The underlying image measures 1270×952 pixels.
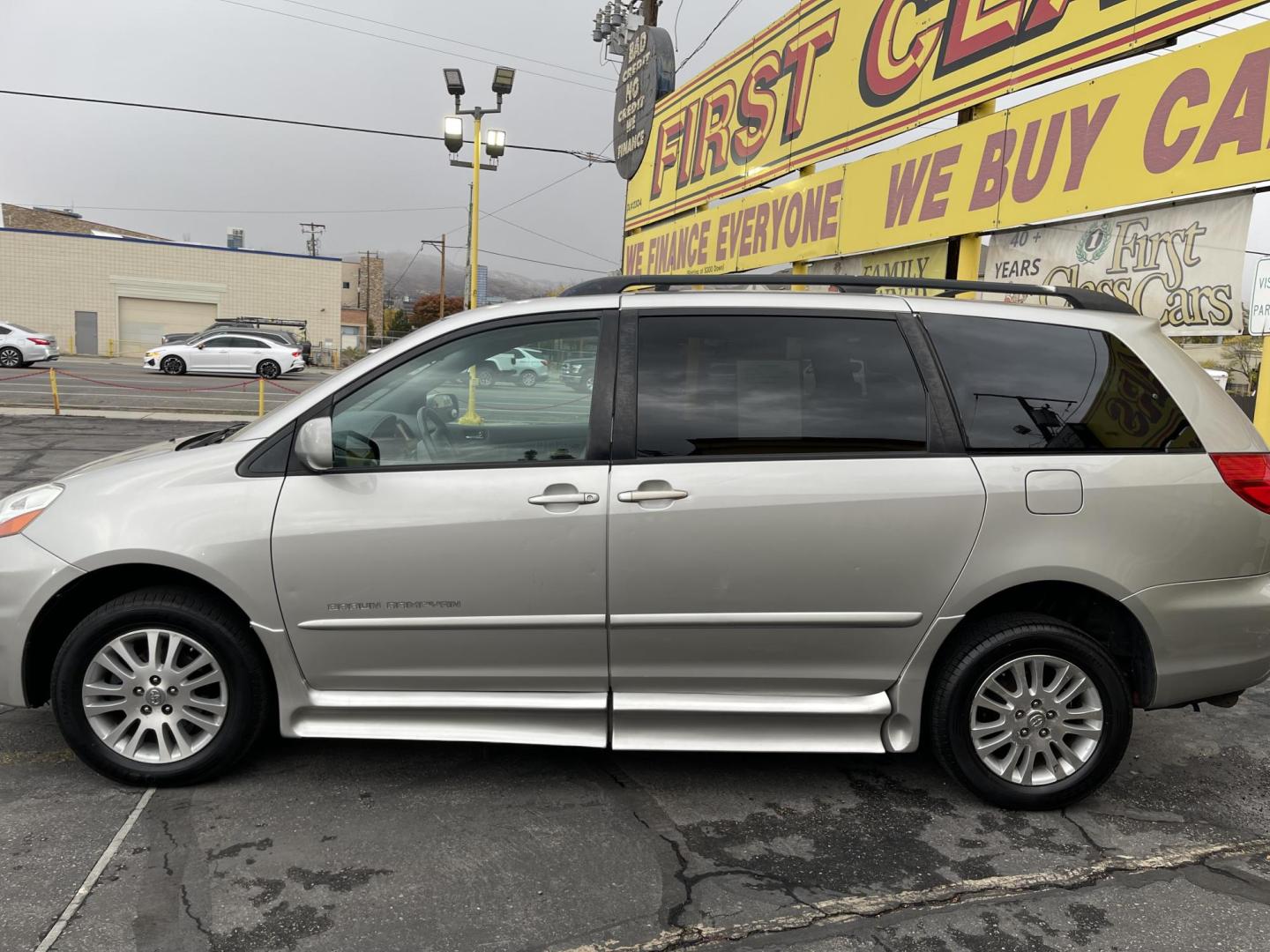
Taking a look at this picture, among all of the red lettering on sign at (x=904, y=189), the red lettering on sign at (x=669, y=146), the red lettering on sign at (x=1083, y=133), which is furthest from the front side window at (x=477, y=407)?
the red lettering on sign at (x=669, y=146)

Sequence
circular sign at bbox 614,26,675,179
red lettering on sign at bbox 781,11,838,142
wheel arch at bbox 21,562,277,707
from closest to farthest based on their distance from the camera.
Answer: wheel arch at bbox 21,562,277,707 → red lettering on sign at bbox 781,11,838,142 → circular sign at bbox 614,26,675,179

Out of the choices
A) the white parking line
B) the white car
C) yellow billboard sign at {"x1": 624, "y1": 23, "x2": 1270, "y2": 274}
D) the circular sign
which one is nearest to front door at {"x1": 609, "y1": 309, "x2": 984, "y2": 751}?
the white parking line

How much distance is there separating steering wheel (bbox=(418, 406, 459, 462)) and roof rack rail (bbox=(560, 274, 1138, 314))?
68 centimetres

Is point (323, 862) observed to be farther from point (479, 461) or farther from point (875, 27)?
point (875, 27)

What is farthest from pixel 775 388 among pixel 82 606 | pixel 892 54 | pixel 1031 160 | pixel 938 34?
pixel 892 54

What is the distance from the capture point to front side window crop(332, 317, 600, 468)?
3.14 metres

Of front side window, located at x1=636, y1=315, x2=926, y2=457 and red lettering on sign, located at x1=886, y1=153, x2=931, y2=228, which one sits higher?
red lettering on sign, located at x1=886, y1=153, x2=931, y2=228

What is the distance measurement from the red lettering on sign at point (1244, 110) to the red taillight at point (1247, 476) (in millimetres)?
2613

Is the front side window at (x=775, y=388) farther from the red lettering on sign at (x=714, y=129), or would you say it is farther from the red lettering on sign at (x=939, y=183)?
the red lettering on sign at (x=714, y=129)

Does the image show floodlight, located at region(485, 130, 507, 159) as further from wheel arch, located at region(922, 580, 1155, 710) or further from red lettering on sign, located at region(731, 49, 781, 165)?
wheel arch, located at region(922, 580, 1155, 710)

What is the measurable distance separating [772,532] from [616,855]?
1.15 m

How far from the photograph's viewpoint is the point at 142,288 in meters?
44.6

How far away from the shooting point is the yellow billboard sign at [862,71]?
595 centimetres

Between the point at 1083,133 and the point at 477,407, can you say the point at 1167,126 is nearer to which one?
the point at 1083,133
